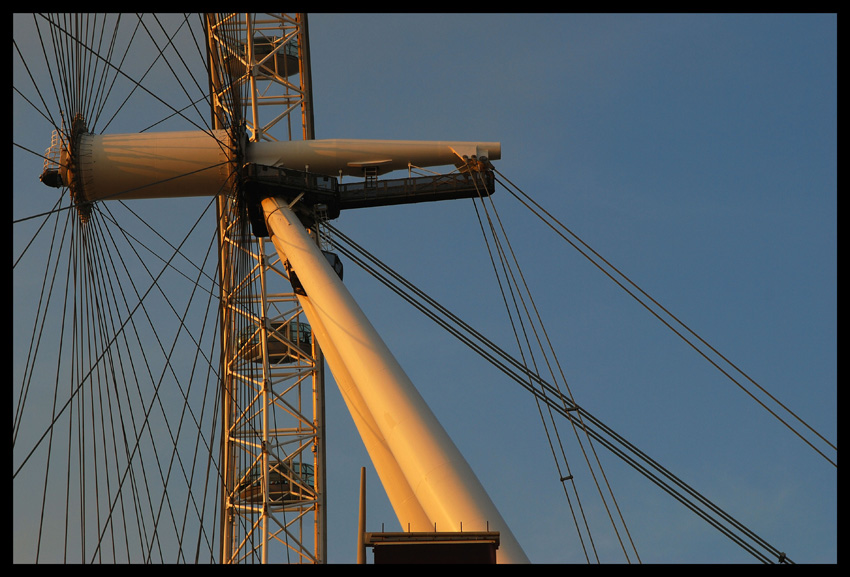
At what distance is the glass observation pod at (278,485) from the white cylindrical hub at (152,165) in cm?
1235

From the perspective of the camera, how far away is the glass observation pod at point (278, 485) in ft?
108

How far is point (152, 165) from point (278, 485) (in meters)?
13.6

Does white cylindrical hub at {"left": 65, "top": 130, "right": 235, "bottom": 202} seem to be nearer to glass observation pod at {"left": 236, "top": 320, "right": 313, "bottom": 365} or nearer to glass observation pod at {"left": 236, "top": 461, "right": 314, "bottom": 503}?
glass observation pod at {"left": 236, "top": 320, "right": 313, "bottom": 365}

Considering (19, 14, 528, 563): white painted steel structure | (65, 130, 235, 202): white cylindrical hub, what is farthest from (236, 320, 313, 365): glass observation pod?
(65, 130, 235, 202): white cylindrical hub

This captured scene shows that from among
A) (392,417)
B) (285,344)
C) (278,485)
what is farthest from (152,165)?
Result: (278,485)

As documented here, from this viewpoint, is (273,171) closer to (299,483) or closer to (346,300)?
(346,300)

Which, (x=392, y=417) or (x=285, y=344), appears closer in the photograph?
(x=392, y=417)

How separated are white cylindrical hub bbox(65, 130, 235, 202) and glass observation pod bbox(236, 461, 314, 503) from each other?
40.5 ft

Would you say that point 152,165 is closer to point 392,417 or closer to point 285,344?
point 392,417

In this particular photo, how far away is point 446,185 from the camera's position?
76.6 feet

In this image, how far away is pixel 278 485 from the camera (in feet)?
108

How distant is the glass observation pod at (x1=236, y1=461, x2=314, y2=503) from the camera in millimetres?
32844

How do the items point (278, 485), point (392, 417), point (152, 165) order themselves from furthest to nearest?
point (278, 485) < point (152, 165) < point (392, 417)
